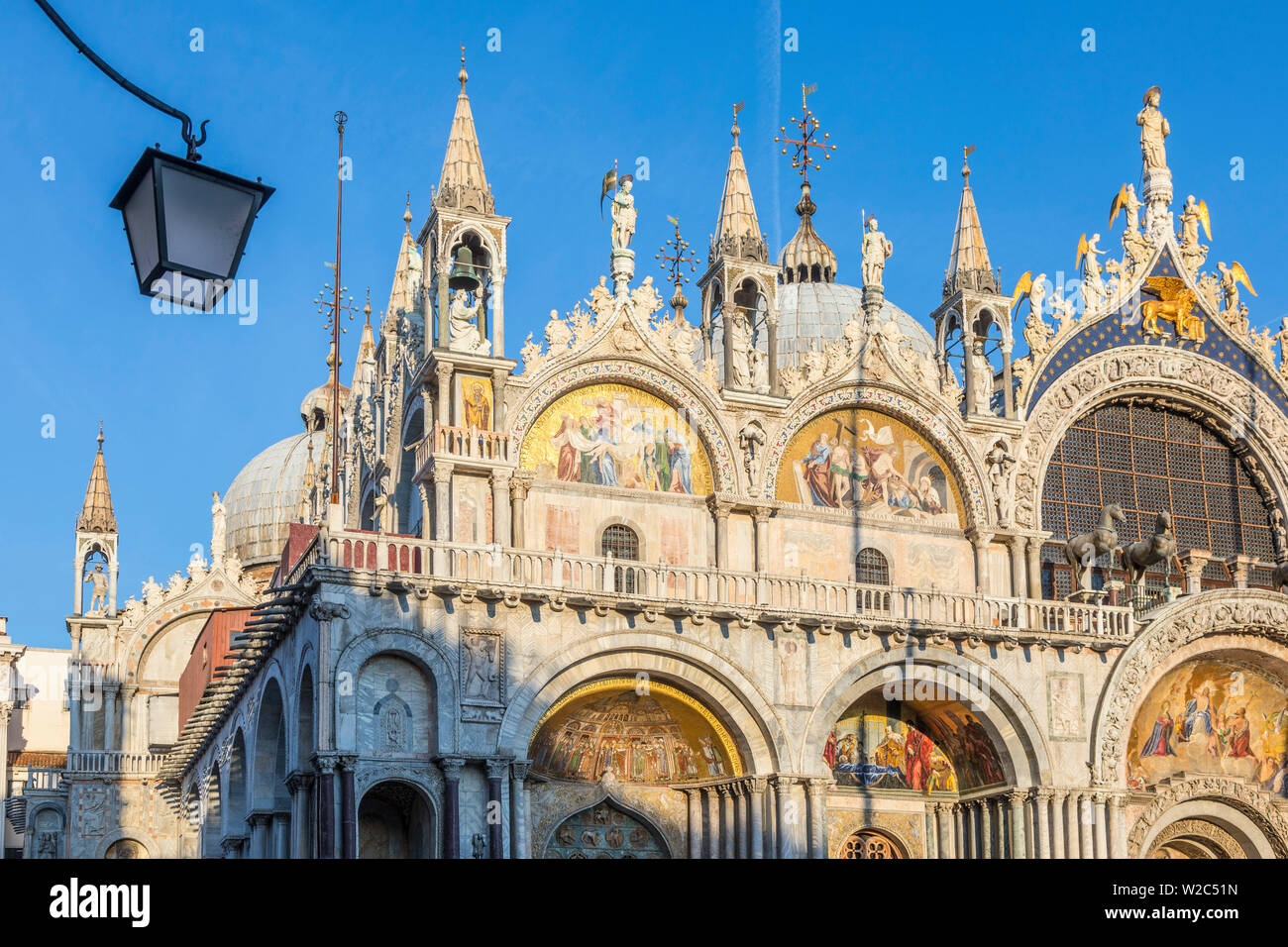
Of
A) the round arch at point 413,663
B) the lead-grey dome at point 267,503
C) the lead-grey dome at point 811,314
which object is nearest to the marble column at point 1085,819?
Answer: the round arch at point 413,663

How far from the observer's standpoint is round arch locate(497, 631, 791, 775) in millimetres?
29016

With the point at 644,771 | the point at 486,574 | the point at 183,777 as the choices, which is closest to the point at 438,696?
the point at 486,574

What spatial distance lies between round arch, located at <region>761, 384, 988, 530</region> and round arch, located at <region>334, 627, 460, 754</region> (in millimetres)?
9355

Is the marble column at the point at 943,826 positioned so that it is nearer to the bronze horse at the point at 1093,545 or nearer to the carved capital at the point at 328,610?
the bronze horse at the point at 1093,545

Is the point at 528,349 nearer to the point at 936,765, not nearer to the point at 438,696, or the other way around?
the point at 438,696

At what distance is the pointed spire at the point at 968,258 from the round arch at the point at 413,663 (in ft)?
46.7

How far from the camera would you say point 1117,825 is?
32.5m

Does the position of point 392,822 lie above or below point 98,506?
below

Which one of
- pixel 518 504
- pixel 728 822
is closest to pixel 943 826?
pixel 728 822

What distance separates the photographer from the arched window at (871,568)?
3394cm

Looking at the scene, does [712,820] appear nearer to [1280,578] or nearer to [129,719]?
[1280,578]

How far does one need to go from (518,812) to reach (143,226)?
22.5m

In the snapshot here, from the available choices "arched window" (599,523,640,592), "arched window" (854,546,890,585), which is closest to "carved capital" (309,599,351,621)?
"arched window" (599,523,640,592)
